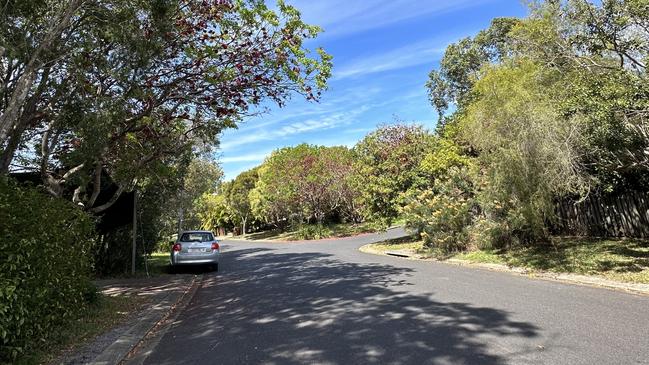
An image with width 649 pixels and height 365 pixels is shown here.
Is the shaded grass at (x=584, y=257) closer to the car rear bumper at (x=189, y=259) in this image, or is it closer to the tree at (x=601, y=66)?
the tree at (x=601, y=66)

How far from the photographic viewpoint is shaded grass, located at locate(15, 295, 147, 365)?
568 centimetres

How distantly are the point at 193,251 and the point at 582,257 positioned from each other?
12.4 metres

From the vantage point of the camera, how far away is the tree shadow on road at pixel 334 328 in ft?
17.9

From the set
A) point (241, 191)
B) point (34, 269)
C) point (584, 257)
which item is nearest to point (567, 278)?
point (584, 257)

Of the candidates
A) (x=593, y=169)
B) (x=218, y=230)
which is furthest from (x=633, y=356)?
(x=218, y=230)

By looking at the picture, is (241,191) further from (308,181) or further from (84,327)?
(84,327)

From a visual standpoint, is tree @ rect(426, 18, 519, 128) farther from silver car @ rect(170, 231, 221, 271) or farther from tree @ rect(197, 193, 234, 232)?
tree @ rect(197, 193, 234, 232)

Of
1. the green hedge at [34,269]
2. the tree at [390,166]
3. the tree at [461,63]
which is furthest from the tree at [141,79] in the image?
the tree at [461,63]

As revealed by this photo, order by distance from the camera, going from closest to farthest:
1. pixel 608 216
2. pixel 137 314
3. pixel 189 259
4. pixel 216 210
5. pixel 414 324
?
pixel 414 324
pixel 137 314
pixel 608 216
pixel 189 259
pixel 216 210

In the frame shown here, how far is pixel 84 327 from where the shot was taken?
7301mm

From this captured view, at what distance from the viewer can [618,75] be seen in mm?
10117

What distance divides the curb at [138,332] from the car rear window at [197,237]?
597cm

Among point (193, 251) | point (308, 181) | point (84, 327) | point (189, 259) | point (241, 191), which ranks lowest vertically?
point (84, 327)

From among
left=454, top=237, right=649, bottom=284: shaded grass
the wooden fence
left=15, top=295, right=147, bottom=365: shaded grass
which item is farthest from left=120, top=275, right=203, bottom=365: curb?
the wooden fence
